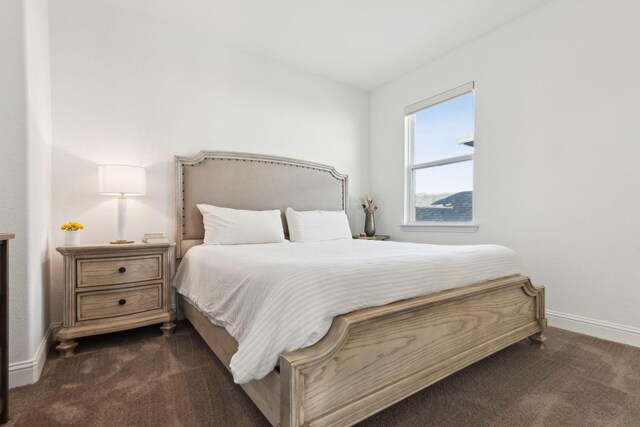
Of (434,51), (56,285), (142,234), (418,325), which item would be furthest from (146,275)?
(434,51)

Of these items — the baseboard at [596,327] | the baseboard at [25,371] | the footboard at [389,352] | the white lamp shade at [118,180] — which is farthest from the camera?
the white lamp shade at [118,180]

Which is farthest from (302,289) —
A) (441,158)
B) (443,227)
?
(441,158)

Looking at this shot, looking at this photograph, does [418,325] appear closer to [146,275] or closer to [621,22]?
[146,275]

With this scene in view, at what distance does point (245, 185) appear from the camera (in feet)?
10.2

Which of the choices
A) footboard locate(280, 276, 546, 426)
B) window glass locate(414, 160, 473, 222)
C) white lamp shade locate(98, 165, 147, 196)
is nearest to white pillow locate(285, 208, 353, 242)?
window glass locate(414, 160, 473, 222)

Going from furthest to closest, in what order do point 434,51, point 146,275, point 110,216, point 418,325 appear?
1. point 434,51
2. point 110,216
3. point 146,275
4. point 418,325

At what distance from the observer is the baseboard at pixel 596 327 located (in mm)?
2174

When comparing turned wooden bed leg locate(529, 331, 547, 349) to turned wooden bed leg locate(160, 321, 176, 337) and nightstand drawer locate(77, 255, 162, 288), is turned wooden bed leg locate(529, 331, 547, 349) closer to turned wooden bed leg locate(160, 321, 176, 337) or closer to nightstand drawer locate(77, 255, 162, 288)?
turned wooden bed leg locate(160, 321, 176, 337)

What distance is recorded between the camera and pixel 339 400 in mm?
1135

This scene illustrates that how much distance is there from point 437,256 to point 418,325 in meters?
0.41

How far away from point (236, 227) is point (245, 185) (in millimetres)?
584

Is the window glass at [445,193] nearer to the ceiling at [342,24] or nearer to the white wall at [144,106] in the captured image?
the ceiling at [342,24]

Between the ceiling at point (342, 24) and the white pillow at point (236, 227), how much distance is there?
169 cm

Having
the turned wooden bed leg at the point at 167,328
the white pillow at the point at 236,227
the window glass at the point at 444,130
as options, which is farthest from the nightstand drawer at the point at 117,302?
the window glass at the point at 444,130
